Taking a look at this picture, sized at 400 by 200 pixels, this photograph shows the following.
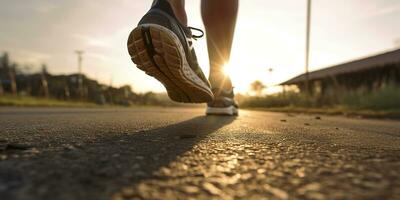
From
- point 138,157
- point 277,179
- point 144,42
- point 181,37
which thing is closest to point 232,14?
point 181,37

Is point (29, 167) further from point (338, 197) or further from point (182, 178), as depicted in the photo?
point (338, 197)

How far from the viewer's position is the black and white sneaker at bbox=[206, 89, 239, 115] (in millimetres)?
2590

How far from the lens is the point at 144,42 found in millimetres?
1367

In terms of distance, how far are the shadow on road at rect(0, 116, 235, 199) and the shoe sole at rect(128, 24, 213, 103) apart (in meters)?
0.61

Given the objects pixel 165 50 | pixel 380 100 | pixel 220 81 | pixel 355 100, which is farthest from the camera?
pixel 355 100

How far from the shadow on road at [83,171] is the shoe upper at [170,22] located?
0.70 m

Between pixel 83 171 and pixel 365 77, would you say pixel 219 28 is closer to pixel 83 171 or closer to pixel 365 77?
pixel 83 171

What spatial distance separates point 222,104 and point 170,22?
1.28 m

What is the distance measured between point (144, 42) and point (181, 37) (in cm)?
20

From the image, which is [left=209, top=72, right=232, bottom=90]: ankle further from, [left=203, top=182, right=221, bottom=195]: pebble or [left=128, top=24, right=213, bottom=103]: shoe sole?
[left=203, top=182, right=221, bottom=195]: pebble

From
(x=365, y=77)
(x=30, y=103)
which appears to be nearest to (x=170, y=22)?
(x=30, y=103)

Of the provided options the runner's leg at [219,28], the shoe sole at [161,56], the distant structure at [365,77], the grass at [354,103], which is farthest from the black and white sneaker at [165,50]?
the distant structure at [365,77]

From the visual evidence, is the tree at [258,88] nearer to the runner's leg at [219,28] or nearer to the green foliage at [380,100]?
the green foliage at [380,100]

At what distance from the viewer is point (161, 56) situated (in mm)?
1394
